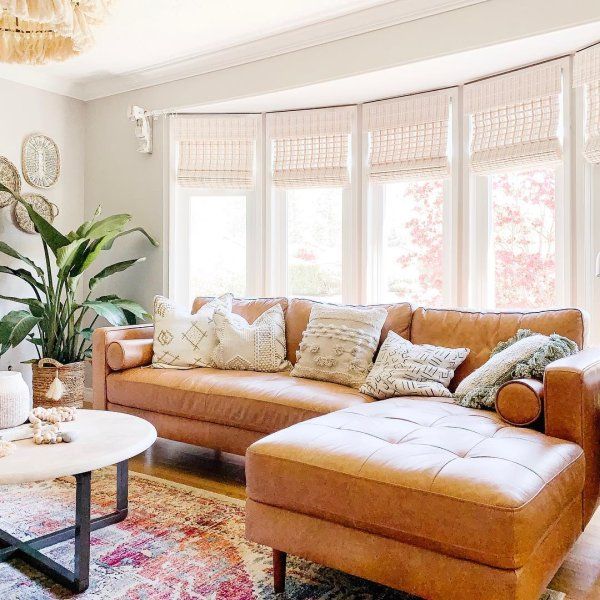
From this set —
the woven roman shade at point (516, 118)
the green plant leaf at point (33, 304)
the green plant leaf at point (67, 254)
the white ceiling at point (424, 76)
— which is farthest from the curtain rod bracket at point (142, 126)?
the woven roman shade at point (516, 118)

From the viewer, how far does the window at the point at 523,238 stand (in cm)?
330

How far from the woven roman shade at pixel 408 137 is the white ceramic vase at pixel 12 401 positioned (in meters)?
2.56

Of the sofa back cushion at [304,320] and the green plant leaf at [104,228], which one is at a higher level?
the green plant leaf at [104,228]

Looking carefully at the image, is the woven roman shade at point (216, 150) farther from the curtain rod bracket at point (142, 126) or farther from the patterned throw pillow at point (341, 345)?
the patterned throw pillow at point (341, 345)

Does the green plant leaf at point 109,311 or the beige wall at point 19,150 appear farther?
the beige wall at point 19,150

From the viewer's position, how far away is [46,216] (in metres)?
4.61

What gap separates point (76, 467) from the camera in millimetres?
1794

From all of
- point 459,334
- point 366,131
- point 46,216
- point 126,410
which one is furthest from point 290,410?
point 46,216

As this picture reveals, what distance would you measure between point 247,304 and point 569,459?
233 centimetres

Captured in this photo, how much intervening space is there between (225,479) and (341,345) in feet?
2.91

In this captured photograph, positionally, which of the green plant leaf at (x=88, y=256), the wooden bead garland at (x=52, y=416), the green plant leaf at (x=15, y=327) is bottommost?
the wooden bead garland at (x=52, y=416)

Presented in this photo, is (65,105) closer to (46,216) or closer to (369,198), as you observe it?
(46,216)

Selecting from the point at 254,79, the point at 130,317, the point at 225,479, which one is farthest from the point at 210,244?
the point at 225,479

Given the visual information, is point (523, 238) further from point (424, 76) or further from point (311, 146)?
point (311, 146)
